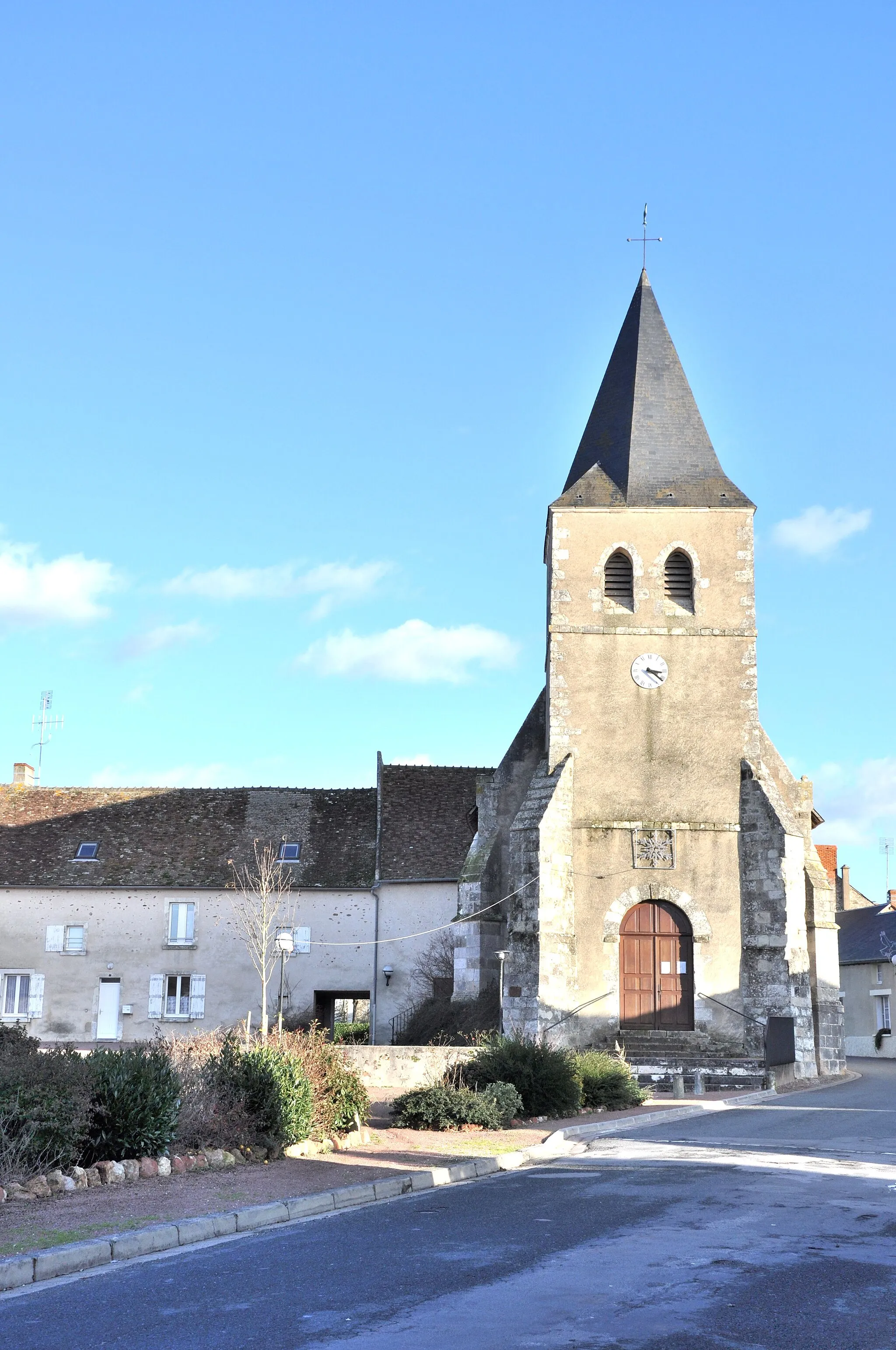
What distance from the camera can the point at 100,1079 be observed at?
10.3 metres

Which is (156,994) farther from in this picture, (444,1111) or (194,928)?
(444,1111)

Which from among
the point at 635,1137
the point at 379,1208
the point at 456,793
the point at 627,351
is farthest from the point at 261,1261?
the point at 456,793

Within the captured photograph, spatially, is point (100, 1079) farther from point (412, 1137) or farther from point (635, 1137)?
point (635, 1137)

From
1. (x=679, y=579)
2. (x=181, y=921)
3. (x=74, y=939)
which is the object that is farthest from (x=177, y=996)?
(x=679, y=579)

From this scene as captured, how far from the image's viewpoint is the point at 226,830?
3109cm

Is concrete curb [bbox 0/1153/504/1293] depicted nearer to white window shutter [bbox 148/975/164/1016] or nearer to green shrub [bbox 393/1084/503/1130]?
green shrub [bbox 393/1084/503/1130]

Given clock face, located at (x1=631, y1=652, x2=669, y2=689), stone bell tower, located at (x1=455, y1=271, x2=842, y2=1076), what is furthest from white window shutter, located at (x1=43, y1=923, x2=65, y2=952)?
clock face, located at (x1=631, y1=652, x2=669, y2=689)

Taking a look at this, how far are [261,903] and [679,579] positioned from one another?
470 inches

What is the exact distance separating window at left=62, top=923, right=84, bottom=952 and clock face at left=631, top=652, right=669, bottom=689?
14.4 meters

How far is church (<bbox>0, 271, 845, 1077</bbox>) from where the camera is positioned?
834 inches

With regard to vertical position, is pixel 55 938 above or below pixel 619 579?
below

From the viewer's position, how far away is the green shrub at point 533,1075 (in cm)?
1559

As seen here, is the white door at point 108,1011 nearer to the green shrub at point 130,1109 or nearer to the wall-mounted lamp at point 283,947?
the wall-mounted lamp at point 283,947

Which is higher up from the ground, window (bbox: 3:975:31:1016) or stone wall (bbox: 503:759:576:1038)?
stone wall (bbox: 503:759:576:1038)
